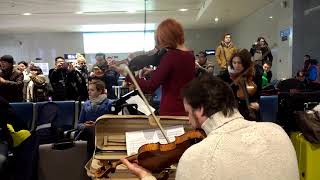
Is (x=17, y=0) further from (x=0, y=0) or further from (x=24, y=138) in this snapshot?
(x=24, y=138)

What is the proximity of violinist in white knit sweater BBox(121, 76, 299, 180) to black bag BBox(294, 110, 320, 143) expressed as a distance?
76.3 inches

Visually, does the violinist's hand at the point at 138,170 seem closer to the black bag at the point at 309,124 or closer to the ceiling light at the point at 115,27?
the black bag at the point at 309,124

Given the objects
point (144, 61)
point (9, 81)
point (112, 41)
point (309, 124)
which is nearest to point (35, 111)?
point (9, 81)

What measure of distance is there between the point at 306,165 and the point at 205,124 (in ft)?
7.00

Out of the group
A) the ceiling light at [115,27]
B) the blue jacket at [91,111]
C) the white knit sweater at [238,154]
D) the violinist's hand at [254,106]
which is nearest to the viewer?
the white knit sweater at [238,154]

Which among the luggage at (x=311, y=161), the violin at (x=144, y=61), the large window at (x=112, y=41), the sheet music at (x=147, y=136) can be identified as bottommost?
the luggage at (x=311, y=161)

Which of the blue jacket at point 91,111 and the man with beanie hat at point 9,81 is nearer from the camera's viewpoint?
the blue jacket at point 91,111

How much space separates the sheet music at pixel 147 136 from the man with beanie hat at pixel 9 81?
375 cm

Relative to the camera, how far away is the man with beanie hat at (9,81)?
508 cm

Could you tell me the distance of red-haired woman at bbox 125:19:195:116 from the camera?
2.28 m

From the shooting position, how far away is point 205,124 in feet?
3.83

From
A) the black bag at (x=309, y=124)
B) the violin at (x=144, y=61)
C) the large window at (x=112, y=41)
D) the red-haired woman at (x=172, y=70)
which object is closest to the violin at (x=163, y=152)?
the red-haired woman at (x=172, y=70)

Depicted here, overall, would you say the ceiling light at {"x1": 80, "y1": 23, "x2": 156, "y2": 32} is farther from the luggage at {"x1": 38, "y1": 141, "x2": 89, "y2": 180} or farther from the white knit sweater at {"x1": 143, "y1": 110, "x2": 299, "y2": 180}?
the white knit sweater at {"x1": 143, "y1": 110, "x2": 299, "y2": 180}

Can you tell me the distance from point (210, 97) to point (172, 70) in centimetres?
115
